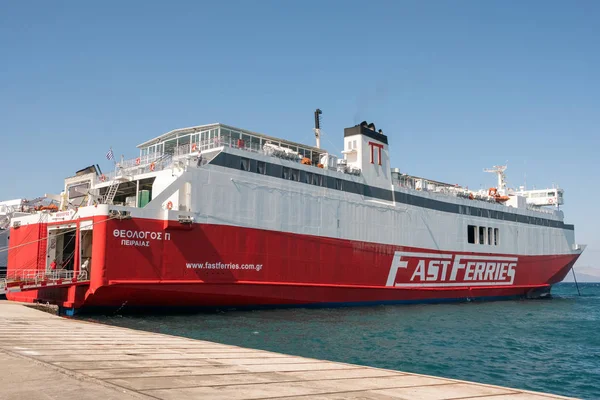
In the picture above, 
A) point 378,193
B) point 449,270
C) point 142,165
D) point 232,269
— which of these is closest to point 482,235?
point 449,270

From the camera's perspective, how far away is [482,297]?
3603 cm

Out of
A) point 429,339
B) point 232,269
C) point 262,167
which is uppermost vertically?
point 262,167

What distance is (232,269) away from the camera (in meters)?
21.8

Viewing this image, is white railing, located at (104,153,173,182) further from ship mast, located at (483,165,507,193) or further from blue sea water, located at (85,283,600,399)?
ship mast, located at (483,165,507,193)

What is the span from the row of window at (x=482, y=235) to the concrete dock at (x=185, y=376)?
29.2 m

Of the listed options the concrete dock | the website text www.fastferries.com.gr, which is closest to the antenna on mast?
the website text www.fastferries.com.gr

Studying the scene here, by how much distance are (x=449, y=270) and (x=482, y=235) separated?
4.97m

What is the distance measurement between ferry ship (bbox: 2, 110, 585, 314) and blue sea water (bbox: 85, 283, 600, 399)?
121 cm

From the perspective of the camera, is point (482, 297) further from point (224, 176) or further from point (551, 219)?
point (224, 176)

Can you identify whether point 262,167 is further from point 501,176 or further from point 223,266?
point 501,176

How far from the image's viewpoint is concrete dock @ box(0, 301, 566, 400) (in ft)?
17.7

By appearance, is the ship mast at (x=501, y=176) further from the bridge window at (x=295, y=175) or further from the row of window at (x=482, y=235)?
the bridge window at (x=295, y=175)

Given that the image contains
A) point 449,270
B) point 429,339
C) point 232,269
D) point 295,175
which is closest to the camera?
point 429,339

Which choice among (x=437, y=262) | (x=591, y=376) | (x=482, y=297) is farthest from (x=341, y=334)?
(x=482, y=297)
